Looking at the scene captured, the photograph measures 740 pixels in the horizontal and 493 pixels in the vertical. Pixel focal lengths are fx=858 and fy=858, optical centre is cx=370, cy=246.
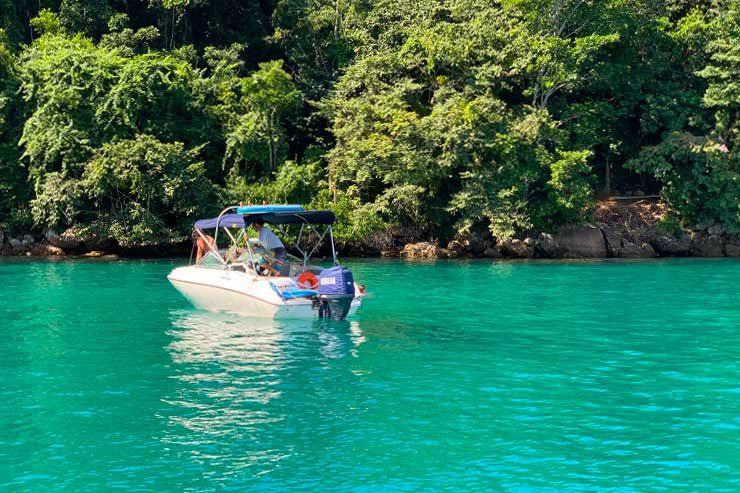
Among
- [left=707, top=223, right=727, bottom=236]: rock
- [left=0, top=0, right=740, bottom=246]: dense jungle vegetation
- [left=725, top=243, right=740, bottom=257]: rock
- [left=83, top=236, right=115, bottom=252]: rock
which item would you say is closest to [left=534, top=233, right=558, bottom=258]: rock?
[left=0, top=0, right=740, bottom=246]: dense jungle vegetation

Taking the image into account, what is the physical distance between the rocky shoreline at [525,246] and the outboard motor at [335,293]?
20.1m

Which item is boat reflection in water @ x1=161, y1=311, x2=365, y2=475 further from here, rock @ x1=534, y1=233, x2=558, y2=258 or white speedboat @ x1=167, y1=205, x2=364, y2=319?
rock @ x1=534, y1=233, x2=558, y2=258

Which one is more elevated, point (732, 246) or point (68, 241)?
point (68, 241)

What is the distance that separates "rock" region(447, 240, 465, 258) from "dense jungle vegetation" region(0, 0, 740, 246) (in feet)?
1.51

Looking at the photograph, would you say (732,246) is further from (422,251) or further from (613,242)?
(422,251)

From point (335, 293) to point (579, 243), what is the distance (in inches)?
896

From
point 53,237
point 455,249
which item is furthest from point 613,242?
point 53,237

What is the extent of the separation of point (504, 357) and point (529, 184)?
82.5ft

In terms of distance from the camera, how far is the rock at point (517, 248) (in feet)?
126

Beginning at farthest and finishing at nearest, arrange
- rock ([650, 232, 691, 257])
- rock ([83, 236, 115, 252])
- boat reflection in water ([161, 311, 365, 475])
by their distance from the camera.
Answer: rock ([650, 232, 691, 257]), rock ([83, 236, 115, 252]), boat reflection in water ([161, 311, 365, 475])

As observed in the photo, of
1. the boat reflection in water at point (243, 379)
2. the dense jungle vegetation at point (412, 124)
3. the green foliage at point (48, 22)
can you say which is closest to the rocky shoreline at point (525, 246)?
the dense jungle vegetation at point (412, 124)

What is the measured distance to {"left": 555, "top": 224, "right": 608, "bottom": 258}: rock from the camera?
127 ft

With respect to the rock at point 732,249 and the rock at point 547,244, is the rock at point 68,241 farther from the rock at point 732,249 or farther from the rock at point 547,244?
the rock at point 732,249

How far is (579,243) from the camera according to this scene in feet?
128
